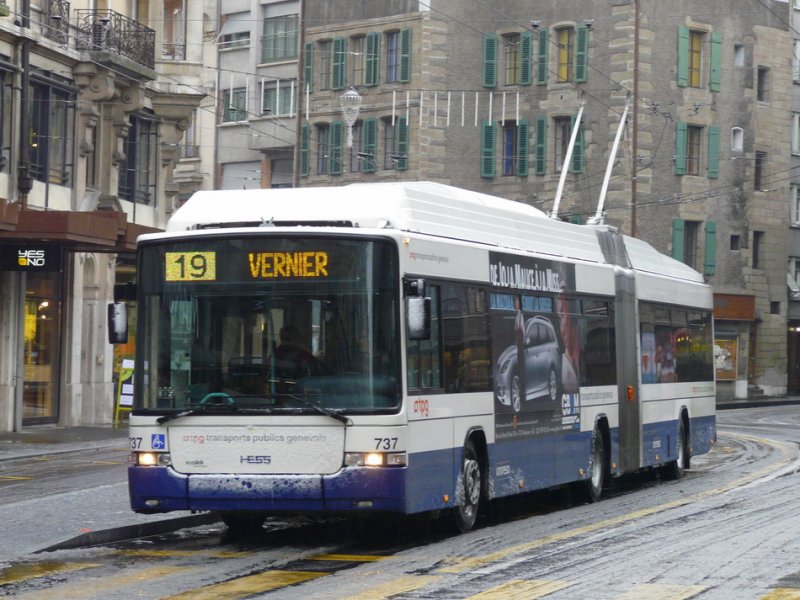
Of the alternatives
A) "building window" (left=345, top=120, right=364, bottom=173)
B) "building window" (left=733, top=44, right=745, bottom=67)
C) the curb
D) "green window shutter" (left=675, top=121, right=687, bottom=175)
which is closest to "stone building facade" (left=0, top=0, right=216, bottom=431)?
the curb

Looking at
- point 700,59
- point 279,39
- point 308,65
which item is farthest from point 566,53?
point 279,39

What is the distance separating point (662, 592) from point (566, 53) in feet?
161

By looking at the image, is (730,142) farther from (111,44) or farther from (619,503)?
(619,503)

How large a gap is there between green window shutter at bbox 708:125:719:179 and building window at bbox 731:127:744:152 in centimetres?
129

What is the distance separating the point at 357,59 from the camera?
62.4 m

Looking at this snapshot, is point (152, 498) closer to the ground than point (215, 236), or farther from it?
closer to the ground

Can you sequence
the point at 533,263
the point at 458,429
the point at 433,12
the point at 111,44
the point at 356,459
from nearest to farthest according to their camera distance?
the point at 356,459, the point at 458,429, the point at 533,263, the point at 111,44, the point at 433,12

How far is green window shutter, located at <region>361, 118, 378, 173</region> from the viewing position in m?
61.6

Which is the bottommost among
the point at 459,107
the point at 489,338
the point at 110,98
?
the point at 489,338

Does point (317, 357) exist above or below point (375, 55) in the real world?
below

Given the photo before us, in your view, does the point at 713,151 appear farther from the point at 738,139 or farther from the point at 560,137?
the point at 560,137

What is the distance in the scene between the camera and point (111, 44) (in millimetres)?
36219

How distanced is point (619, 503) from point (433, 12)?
4337 cm

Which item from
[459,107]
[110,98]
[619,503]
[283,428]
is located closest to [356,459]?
[283,428]
